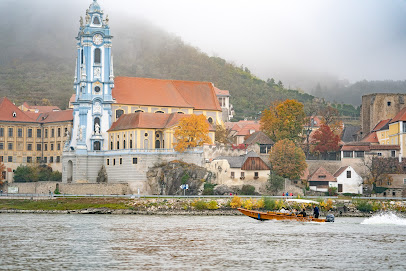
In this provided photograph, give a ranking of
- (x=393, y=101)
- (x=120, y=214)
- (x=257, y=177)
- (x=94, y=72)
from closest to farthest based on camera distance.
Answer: (x=120, y=214)
(x=257, y=177)
(x=94, y=72)
(x=393, y=101)

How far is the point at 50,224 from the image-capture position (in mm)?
82812

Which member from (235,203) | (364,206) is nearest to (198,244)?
(235,203)

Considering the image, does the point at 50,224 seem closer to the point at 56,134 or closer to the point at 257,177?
the point at 257,177

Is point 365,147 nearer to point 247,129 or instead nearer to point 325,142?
point 325,142

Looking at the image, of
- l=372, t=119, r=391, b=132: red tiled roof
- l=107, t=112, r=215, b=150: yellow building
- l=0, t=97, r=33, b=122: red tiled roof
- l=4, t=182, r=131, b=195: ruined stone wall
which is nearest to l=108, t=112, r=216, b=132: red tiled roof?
l=107, t=112, r=215, b=150: yellow building

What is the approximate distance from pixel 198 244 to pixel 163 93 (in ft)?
225

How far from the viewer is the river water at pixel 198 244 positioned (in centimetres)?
5512

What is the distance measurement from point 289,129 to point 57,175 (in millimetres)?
35756

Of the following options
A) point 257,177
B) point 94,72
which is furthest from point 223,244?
point 94,72

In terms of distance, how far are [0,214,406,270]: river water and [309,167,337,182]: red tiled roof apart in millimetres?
25183

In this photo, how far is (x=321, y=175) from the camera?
117 meters

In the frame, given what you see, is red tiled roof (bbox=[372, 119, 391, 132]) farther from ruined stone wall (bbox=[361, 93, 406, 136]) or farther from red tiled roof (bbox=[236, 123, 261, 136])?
red tiled roof (bbox=[236, 123, 261, 136])

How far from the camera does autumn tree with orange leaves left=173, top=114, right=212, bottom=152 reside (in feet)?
390

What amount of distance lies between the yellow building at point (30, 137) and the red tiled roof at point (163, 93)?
30.0ft
